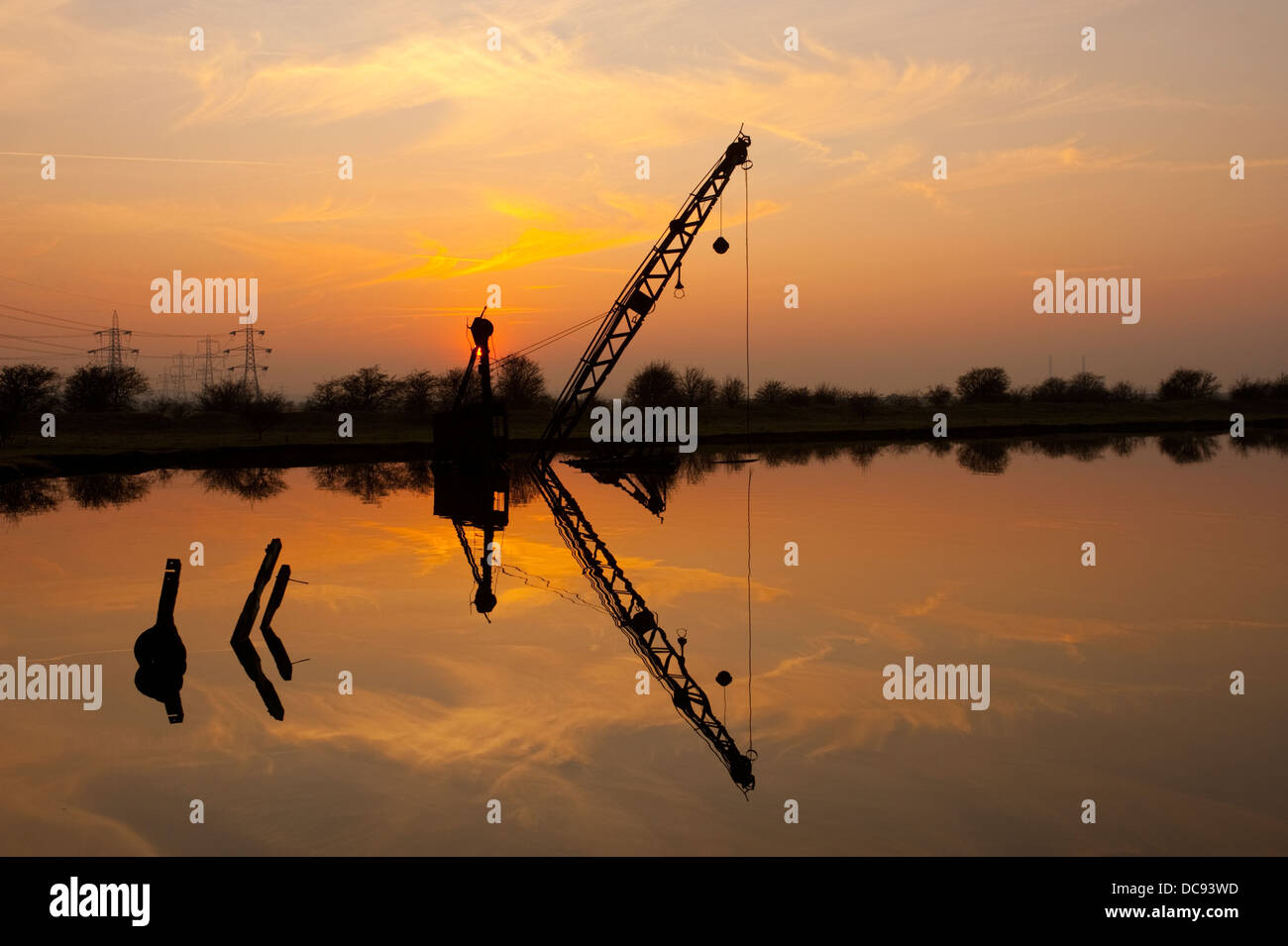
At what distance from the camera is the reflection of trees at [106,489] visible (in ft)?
116

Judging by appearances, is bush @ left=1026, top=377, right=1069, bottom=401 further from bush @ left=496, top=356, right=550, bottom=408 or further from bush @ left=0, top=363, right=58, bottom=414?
bush @ left=0, top=363, right=58, bottom=414

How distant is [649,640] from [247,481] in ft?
110

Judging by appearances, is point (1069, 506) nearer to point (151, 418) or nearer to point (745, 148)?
point (745, 148)

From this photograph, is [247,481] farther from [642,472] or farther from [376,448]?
[376,448]

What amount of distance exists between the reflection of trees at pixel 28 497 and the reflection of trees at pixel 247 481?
16.5 ft

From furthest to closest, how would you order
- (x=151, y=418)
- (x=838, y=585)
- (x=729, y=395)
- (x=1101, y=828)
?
(x=729, y=395) < (x=151, y=418) < (x=838, y=585) < (x=1101, y=828)

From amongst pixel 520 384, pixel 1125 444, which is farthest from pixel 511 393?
pixel 1125 444

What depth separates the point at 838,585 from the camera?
1888cm

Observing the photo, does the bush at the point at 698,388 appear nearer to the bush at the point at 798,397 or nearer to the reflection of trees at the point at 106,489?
the bush at the point at 798,397

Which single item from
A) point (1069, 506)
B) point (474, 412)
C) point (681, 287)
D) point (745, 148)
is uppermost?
point (745, 148)

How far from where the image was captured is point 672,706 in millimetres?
11805

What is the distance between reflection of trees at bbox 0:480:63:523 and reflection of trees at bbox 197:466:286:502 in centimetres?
502
